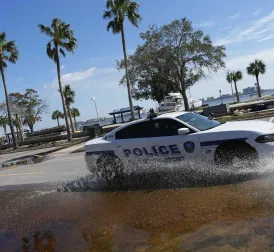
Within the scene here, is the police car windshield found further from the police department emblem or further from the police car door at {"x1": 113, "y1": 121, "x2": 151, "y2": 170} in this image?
the police car door at {"x1": 113, "y1": 121, "x2": 151, "y2": 170}

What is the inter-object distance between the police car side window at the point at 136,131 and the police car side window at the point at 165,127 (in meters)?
0.18

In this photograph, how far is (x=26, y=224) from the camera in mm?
6332

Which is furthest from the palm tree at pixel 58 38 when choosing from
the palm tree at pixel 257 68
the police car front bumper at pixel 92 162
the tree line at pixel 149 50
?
the palm tree at pixel 257 68

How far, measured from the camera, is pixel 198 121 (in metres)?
→ 7.68

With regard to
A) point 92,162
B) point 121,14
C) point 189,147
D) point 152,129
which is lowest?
point 92,162

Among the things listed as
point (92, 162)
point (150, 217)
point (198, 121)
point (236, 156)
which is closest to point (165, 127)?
point (198, 121)

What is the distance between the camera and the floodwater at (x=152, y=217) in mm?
4336

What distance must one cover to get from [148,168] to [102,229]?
2698 millimetres

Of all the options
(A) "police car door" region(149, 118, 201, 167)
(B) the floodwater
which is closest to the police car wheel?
(B) the floodwater

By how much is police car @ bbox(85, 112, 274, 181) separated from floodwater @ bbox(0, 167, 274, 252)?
416 mm

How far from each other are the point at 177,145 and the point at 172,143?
12cm

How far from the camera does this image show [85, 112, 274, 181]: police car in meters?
6.61

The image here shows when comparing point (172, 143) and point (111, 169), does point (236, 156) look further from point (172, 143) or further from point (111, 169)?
point (111, 169)

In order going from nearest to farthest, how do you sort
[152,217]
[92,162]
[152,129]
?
[152,217] → [152,129] → [92,162]
